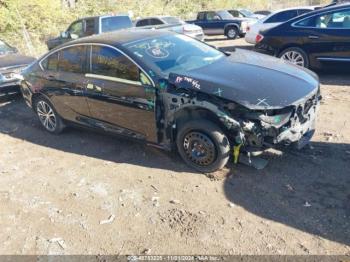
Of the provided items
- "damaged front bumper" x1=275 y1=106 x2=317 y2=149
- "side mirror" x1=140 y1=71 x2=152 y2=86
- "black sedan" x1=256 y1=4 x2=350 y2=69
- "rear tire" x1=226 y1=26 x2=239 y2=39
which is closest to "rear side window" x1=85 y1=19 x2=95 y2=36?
"black sedan" x1=256 y1=4 x2=350 y2=69

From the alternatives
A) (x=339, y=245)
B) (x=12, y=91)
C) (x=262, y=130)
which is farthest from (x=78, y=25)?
(x=339, y=245)

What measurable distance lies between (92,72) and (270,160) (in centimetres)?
282

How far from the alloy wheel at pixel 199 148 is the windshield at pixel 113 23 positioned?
8.56m

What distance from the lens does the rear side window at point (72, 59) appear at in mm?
5824

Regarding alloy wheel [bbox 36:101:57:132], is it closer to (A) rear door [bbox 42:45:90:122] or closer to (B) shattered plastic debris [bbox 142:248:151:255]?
(A) rear door [bbox 42:45:90:122]

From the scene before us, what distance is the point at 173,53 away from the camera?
5.36 m

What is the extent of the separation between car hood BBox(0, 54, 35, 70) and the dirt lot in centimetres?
388

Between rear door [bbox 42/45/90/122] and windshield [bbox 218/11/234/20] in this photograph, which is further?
windshield [bbox 218/11/234/20]

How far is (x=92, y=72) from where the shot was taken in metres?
5.64

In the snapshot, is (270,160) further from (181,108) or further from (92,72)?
(92,72)

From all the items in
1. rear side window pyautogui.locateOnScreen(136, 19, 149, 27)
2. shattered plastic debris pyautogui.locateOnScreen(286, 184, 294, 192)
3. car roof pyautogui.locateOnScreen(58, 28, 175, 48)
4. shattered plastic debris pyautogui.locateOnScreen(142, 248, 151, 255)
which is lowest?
shattered plastic debris pyautogui.locateOnScreen(142, 248, 151, 255)

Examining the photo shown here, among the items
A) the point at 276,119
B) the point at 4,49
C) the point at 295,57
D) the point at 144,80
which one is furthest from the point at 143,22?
the point at 276,119

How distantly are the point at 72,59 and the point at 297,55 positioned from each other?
17.5 ft

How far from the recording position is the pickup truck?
61.0 feet
